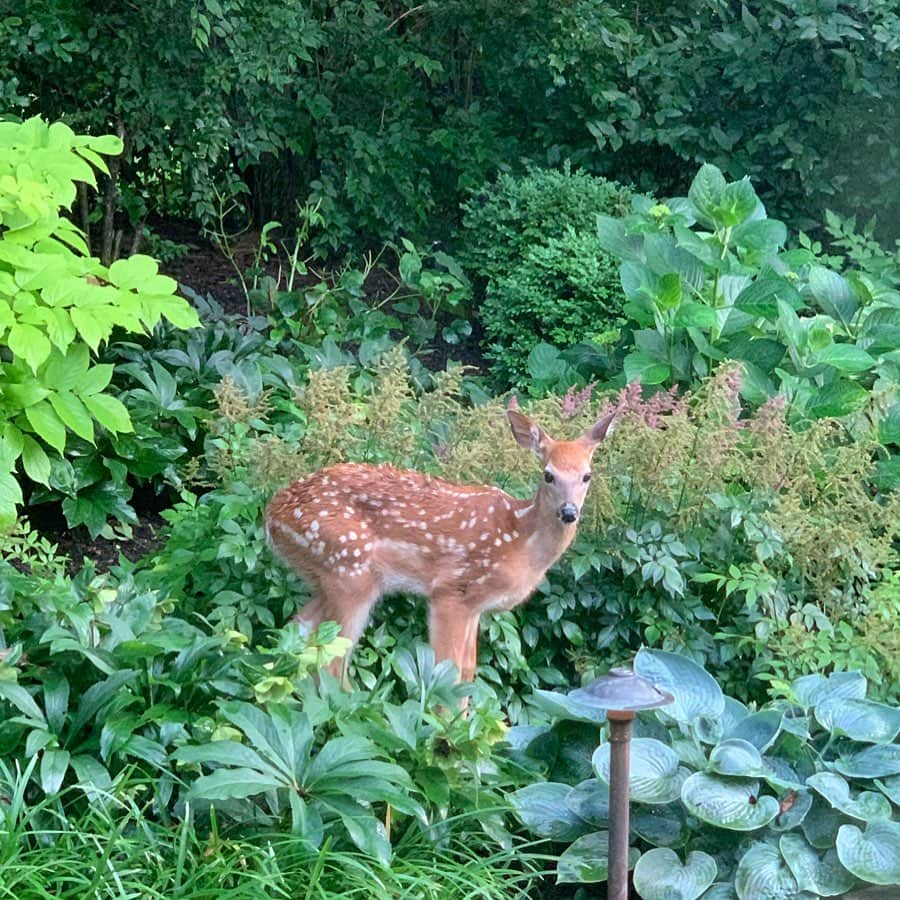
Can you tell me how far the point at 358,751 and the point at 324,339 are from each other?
4.73 meters

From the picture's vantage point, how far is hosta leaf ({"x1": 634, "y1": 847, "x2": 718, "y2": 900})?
4.68 m

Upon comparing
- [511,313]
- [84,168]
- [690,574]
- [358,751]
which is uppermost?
[84,168]

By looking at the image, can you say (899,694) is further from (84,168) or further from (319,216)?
(319,216)

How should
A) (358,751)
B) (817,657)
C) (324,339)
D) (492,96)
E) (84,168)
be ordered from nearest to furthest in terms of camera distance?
(358,751)
(817,657)
(84,168)
(324,339)
(492,96)

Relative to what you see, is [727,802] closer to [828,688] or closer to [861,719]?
[861,719]

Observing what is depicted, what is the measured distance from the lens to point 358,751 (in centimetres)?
453

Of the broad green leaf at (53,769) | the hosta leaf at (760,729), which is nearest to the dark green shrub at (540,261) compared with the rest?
the hosta leaf at (760,729)

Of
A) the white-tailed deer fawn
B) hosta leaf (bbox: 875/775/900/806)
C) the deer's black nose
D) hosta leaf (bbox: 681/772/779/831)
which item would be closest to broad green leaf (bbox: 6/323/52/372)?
the white-tailed deer fawn

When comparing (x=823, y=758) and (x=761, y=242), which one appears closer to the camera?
(x=823, y=758)

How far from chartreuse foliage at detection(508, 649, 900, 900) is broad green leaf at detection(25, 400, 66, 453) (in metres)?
2.31

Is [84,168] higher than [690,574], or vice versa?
[84,168]

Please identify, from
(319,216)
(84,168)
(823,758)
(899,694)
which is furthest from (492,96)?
(823,758)

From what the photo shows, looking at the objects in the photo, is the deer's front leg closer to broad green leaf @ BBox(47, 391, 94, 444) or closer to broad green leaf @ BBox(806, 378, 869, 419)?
broad green leaf @ BBox(47, 391, 94, 444)

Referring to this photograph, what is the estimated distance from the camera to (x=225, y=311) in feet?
32.4
